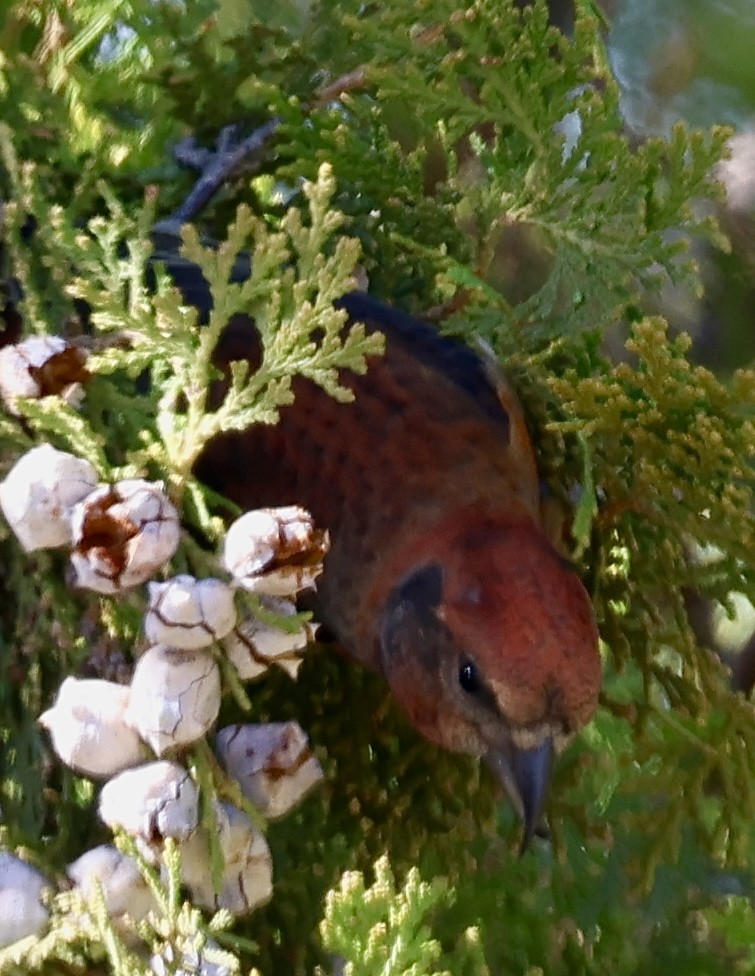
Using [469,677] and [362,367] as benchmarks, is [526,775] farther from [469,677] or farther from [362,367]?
[362,367]

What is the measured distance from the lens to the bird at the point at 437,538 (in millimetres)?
621

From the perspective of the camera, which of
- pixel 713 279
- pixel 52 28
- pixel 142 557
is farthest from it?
pixel 713 279

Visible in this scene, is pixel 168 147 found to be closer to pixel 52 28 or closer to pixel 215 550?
pixel 52 28

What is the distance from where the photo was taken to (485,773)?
773mm

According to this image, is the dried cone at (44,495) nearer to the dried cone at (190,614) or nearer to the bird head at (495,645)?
the dried cone at (190,614)

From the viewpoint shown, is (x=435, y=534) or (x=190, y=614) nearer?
(x=190, y=614)

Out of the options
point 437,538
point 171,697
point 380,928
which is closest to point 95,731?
point 171,697

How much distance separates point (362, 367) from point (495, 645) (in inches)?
7.5

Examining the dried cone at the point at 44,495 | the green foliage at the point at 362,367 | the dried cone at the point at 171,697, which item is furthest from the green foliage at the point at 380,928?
the dried cone at the point at 44,495

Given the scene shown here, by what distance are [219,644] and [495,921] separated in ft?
1.34

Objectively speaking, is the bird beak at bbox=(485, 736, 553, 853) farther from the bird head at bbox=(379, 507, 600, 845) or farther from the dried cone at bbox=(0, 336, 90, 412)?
the dried cone at bbox=(0, 336, 90, 412)

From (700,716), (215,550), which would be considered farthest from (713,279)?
(215,550)

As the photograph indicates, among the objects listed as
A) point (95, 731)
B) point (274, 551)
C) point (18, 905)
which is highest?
point (274, 551)

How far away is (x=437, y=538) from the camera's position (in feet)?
2.27
